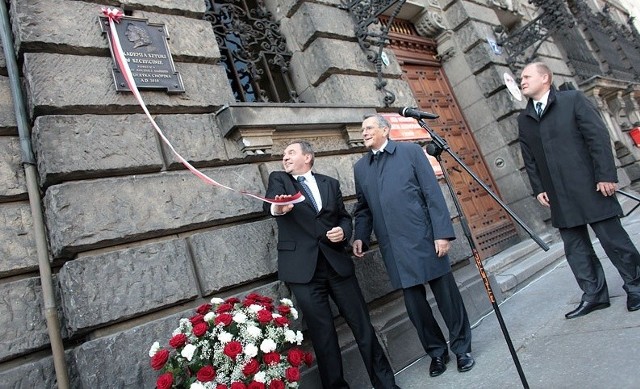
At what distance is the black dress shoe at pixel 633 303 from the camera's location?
10.2ft

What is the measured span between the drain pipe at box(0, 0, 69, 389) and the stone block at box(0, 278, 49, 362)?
0.10m

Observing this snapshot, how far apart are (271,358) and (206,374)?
0.36 metres

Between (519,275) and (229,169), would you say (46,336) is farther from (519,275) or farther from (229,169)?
(519,275)

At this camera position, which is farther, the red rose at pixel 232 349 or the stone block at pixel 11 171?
the stone block at pixel 11 171

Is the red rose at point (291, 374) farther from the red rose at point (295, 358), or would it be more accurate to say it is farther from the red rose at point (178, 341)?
the red rose at point (178, 341)

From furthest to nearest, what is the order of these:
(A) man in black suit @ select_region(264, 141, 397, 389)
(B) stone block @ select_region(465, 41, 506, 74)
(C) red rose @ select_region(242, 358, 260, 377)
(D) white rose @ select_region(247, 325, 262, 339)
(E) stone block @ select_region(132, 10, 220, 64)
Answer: (B) stone block @ select_region(465, 41, 506, 74) < (E) stone block @ select_region(132, 10, 220, 64) < (A) man in black suit @ select_region(264, 141, 397, 389) < (D) white rose @ select_region(247, 325, 262, 339) < (C) red rose @ select_region(242, 358, 260, 377)

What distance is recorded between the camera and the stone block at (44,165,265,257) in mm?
2744

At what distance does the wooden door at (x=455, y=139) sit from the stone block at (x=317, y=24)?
75.1 inches

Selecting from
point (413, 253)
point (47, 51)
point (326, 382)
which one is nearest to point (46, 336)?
point (326, 382)

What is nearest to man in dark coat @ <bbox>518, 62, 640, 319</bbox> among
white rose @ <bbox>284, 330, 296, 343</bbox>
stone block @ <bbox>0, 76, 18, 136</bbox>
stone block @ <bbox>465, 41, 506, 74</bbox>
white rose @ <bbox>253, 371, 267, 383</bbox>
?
white rose @ <bbox>284, 330, 296, 343</bbox>

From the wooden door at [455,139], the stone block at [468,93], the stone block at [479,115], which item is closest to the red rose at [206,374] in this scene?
the wooden door at [455,139]

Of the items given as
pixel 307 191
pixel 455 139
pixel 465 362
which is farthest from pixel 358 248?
pixel 455 139

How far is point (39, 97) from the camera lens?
2.93 m

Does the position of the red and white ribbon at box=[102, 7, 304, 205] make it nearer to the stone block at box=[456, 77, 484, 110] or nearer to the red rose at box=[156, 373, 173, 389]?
the red rose at box=[156, 373, 173, 389]
